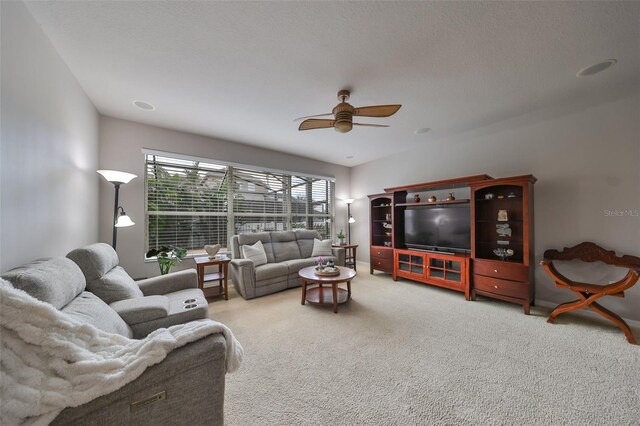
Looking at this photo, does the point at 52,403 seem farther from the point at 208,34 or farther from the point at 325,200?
the point at 325,200

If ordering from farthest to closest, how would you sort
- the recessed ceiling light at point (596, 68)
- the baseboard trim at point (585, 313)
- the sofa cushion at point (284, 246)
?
the sofa cushion at point (284, 246), the baseboard trim at point (585, 313), the recessed ceiling light at point (596, 68)

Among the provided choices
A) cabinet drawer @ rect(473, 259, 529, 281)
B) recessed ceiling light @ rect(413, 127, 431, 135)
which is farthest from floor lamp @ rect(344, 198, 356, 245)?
cabinet drawer @ rect(473, 259, 529, 281)

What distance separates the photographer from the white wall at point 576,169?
8.38 ft

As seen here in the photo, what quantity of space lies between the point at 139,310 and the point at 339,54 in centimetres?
254

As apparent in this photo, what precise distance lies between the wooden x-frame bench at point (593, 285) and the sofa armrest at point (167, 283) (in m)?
4.07

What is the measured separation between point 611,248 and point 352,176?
4492mm

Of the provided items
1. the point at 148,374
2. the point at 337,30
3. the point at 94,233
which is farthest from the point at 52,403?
the point at 94,233

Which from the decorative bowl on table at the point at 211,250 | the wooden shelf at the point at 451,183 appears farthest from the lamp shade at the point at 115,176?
the wooden shelf at the point at 451,183

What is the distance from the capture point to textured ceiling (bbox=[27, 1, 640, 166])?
156 centimetres

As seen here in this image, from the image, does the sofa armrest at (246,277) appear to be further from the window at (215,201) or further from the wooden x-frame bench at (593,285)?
the wooden x-frame bench at (593,285)

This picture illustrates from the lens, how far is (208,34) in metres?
1.73

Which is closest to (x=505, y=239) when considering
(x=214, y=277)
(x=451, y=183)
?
(x=451, y=183)

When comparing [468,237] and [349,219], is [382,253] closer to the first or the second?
[349,219]

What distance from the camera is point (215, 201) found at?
412 centimetres
